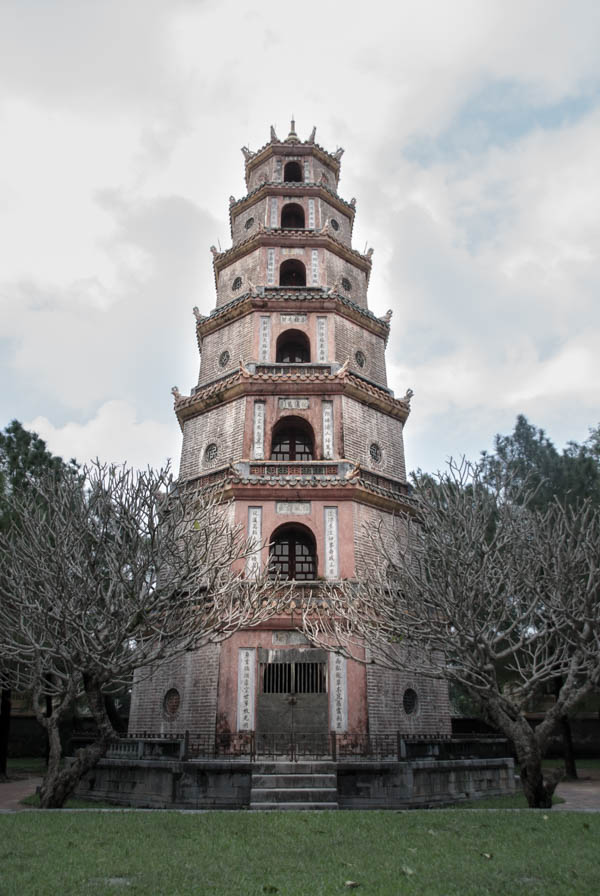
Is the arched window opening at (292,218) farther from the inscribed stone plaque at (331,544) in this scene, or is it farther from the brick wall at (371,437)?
the inscribed stone plaque at (331,544)

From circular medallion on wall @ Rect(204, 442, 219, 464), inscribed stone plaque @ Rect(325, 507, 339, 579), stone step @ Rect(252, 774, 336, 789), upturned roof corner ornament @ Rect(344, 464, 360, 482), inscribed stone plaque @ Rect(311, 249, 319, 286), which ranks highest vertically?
inscribed stone plaque @ Rect(311, 249, 319, 286)

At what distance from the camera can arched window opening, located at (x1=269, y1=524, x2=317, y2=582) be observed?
18703mm

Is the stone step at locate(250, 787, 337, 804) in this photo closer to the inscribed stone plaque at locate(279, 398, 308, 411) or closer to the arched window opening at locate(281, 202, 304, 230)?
the inscribed stone plaque at locate(279, 398, 308, 411)

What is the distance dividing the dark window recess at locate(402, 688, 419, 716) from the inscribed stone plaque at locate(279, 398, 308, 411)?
339 inches

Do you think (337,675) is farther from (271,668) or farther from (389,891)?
(389,891)

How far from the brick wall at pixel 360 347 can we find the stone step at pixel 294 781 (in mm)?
12473

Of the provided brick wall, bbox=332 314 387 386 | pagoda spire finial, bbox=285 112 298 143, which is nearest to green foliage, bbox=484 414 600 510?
brick wall, bbox=332 314 387 386

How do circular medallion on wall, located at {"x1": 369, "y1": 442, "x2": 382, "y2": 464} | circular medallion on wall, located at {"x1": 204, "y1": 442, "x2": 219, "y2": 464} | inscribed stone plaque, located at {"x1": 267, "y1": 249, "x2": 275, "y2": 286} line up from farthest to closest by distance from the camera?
inscribed stone plaque, located at {"x1": 267, "y1": 249, "x2": 275, "y2": 286} → circular medallion on wall, located at {"x1": 369, "y1": 442, "x2": 382, "y2": 464} → circular medallion on wall, located at {"x1": 204, "y1": 442, "x2": 219, "y2": 464}

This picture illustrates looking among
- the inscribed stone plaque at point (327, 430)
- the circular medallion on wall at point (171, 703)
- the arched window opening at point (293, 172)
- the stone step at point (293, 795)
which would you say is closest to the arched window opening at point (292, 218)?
the arched window opening at point (293, 172)

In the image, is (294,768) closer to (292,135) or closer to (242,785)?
(242,785)

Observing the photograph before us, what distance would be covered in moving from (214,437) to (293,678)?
770 cm

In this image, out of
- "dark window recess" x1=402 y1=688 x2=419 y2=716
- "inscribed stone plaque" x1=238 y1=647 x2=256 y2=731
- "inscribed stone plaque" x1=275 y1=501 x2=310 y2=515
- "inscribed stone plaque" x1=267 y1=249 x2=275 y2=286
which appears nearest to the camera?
"inscribed stone plaque" x1=238 y1=647 x2=256 y2=731

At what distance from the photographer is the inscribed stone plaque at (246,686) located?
1575 cm

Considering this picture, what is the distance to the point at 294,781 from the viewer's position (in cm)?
1300
